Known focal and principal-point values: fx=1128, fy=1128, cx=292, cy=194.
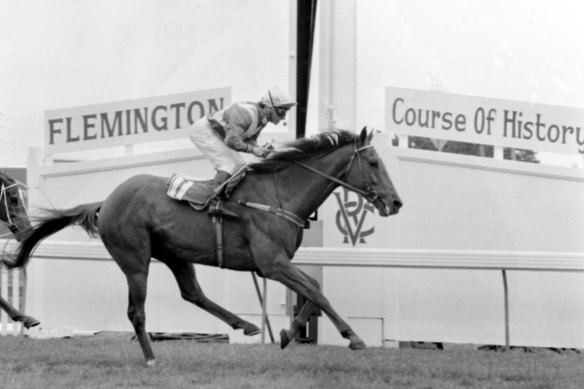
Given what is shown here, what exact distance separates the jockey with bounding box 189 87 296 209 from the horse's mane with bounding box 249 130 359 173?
7cm

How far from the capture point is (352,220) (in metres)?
9.30

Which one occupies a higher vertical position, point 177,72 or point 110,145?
point 177,72

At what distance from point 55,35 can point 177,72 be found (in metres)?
1.05

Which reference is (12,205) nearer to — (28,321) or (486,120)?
(28,321)

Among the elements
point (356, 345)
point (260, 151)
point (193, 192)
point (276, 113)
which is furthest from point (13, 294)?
point (356, 345)

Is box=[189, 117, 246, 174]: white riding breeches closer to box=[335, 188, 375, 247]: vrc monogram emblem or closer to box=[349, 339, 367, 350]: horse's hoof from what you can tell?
box=[349, 339, 367, 350]: horse's hoof

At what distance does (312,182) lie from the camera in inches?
286

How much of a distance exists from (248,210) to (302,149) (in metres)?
0.54

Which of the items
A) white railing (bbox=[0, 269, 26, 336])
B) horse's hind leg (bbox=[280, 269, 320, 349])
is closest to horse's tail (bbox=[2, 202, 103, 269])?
white railing (bbox=[0, 269, 26, 336])

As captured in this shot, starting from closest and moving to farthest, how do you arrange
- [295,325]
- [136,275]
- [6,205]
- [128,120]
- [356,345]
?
[356,345]
[295,325]
[136,275]
[6,205]
[128,120]

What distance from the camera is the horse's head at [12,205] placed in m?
8.67

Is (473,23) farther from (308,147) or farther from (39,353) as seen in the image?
(39,353)

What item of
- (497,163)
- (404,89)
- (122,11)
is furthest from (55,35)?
(497,163)

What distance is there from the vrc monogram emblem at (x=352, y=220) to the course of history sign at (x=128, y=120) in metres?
1.34
